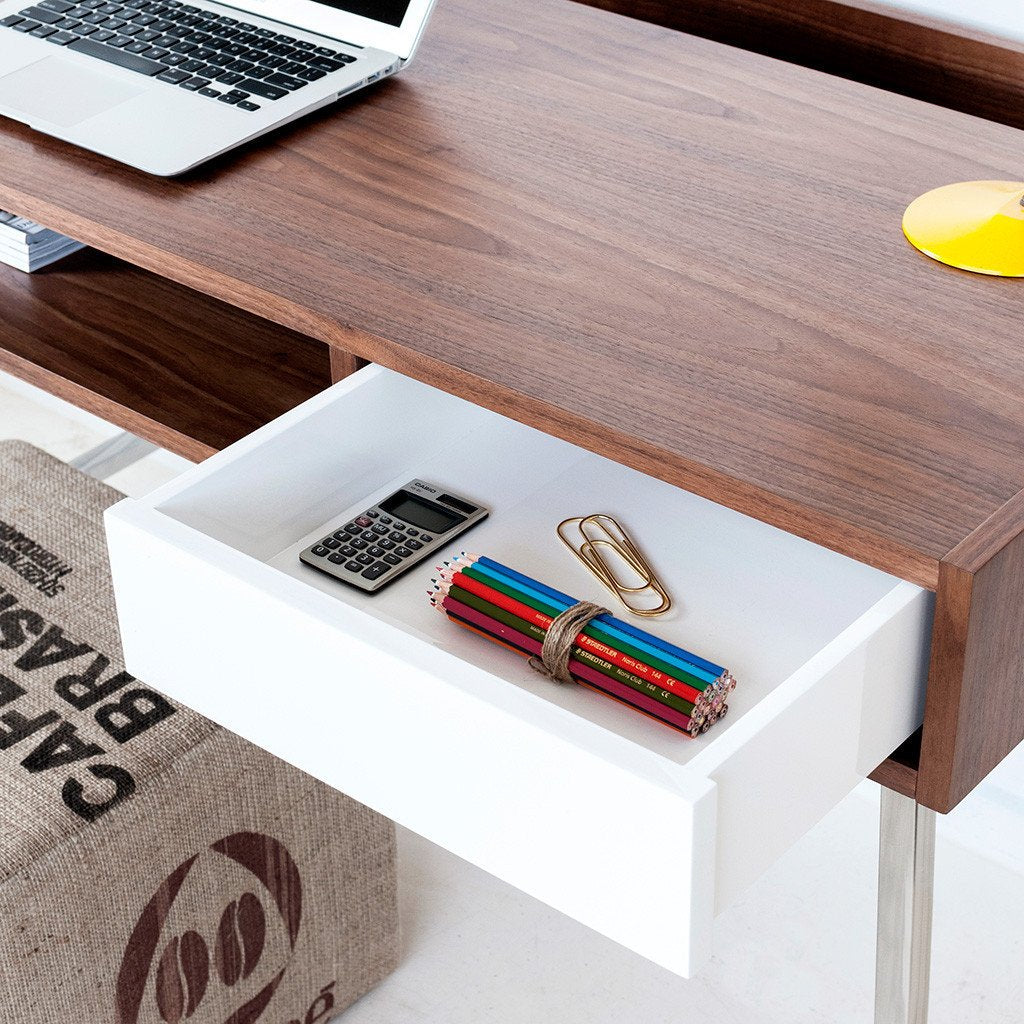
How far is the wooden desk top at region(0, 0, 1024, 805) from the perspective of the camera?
682mm

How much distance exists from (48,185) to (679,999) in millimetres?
849

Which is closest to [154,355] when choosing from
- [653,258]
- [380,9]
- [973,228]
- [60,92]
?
[60,92]

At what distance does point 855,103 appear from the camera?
1012mm

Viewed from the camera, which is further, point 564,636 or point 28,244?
point 28,244

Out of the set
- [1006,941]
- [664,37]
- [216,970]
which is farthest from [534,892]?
[1006,941]

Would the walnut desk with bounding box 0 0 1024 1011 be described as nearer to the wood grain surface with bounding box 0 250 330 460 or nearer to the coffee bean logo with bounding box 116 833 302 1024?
the wood grain surface with bounding box 0 250 330 460

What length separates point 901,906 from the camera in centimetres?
85

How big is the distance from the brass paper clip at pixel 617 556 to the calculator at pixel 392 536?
0.19ft

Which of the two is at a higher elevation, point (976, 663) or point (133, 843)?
point (976, 663)

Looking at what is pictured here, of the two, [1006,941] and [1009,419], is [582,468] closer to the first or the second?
[1009,419]

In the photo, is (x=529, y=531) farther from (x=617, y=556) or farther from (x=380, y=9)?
(x=380, y=9)

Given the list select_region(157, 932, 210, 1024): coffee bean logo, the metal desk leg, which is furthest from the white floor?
the metal desk leg

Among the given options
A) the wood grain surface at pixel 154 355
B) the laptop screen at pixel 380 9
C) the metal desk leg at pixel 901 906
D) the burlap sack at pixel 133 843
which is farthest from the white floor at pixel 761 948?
the laptop screen at pixel 380 9

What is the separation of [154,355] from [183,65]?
200 millimetres
